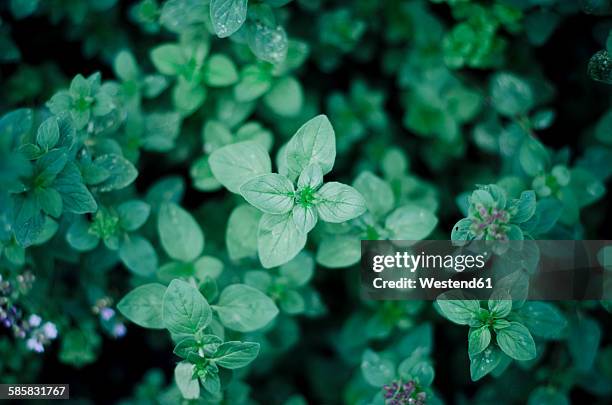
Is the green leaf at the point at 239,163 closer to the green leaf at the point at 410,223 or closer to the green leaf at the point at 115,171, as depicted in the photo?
the green leaf at the point at 115,171

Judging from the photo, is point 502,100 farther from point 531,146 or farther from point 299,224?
point 299,224

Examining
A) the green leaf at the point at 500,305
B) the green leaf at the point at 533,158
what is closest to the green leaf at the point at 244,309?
the green leaf at the point at 500,305

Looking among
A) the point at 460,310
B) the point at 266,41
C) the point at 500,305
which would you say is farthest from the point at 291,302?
the point at 266,41

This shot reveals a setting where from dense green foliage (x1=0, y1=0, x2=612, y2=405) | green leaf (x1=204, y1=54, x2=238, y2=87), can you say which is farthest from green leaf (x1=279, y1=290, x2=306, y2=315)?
green leaf (x1=204, y1=54, x2=238, y2=87)

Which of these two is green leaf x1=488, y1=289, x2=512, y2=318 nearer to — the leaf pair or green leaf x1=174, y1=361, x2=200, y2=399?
the leaf pair

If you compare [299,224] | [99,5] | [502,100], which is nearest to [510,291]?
[299,224]

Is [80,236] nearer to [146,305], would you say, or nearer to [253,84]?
[146,305]
